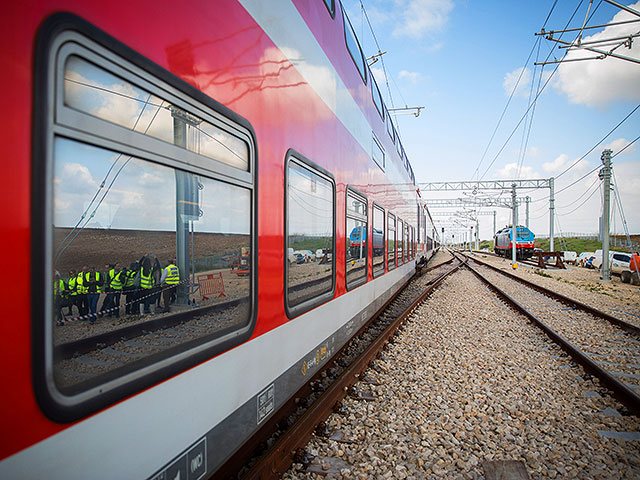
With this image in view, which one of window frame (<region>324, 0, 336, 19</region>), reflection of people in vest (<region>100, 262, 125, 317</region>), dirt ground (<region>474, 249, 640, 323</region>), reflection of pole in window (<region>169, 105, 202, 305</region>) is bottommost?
dirt ground (<region>474, 249, 640, 323</region>)

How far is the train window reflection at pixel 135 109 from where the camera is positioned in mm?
1263

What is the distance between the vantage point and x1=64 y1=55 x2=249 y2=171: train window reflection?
4.14ft

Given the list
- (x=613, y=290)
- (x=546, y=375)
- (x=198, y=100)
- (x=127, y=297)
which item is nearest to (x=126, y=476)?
(x=127, y=297)

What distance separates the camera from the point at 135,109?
1490 mm

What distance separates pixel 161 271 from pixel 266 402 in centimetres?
110

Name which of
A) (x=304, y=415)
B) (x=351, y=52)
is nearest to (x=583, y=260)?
(x=351, y=52)

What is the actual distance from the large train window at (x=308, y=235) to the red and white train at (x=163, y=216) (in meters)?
0.03

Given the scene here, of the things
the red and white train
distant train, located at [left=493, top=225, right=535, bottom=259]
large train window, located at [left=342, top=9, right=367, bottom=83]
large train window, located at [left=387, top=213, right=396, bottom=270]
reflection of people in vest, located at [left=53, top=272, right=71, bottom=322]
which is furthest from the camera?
distant train, located at [left=493, top=225, right=535, bottom=259]

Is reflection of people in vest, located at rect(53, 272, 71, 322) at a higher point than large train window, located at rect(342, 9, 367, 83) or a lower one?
lower

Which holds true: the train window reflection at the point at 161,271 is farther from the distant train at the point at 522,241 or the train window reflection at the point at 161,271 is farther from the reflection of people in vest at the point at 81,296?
the distant train at the point at 522,241

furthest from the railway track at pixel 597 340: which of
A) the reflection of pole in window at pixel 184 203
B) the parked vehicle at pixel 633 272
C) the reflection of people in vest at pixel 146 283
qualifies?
the parked vehicle at pixel 633 272

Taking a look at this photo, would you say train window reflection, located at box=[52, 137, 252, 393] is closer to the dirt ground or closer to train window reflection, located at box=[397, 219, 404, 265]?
train window reflection, located at box=[397, 219, 404, 265]

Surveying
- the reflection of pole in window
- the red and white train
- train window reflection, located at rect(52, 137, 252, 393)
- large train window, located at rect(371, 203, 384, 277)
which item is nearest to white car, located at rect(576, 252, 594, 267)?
large train window, located at rect(371, 203, 384, 277)

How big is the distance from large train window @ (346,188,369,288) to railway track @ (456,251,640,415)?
313 cm
